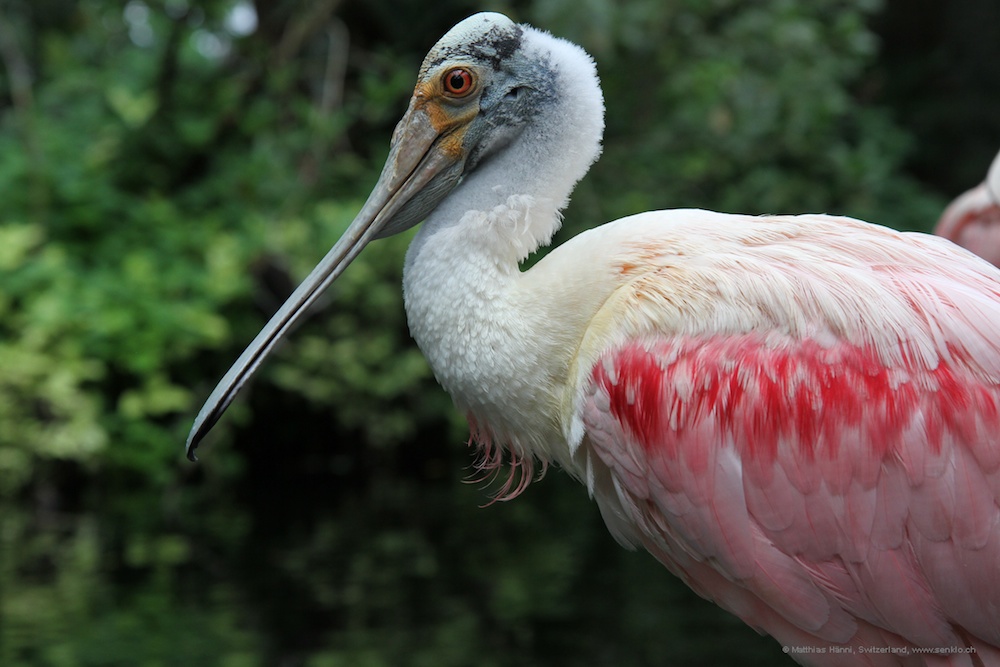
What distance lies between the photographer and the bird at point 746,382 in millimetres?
2633

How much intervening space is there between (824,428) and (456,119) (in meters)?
1.15

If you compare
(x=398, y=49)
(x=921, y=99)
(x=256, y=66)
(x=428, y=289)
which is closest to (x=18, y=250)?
(x=256, y=66)

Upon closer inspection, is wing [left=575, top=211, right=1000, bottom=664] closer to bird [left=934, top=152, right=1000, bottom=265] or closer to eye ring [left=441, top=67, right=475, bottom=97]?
eye ring [left=441, top=67, right=475, bottom=97]


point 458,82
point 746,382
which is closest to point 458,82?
point 458,82

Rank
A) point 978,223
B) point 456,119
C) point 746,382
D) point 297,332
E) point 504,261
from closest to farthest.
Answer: point 746,382
point 504,261
point 456,119
point 978,223
point 297,332

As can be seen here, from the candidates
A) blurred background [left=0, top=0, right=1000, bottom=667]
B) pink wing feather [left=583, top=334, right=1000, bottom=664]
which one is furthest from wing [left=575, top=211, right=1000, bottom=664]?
blurred background [left=0, top=0, right=1000, bottom=667]

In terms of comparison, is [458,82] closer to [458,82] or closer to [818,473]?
[458,82]

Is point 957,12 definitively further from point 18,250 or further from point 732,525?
point 732,525

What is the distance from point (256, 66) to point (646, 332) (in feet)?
19.8

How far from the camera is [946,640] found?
8.81 feet

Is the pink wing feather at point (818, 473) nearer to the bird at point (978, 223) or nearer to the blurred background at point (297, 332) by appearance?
the blurred background at point (297, 332)

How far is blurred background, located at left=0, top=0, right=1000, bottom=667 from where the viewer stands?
5.20 metres

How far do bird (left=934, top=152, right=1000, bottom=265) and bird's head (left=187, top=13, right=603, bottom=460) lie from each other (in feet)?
8.39

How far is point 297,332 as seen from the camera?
7527mm
